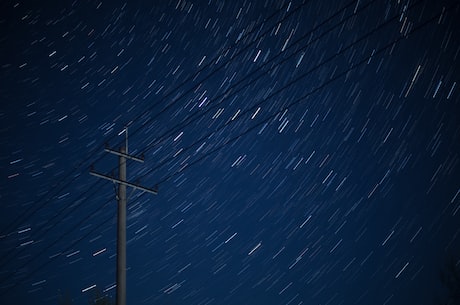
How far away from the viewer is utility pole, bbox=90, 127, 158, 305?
852 cm

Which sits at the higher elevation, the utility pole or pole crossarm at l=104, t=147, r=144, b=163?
pole crossarm at l=104, t=147, r=144, b=163

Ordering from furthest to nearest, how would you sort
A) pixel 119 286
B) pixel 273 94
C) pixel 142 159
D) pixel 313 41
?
pixel 142 159 → pixel 119 286 → pixel 273 94 → pixel 313 41

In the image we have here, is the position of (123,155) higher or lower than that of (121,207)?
higher

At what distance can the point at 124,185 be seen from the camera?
9.95m

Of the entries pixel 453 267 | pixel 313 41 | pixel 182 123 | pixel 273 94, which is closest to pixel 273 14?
pixel 313 41

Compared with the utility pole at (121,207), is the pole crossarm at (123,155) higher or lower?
higher

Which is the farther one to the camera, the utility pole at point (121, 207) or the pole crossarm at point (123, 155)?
the pole crossarm at point (123, 155)

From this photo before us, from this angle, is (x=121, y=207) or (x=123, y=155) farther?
(x=123, y=155)

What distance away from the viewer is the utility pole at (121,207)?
852cm

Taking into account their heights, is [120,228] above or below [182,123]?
below

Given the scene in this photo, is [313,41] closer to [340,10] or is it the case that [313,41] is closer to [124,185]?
[340,10]

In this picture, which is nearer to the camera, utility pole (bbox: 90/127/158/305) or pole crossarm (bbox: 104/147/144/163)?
utility pole (bbox: 90/127/158/305)

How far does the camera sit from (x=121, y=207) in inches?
377

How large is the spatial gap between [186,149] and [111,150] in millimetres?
2405
